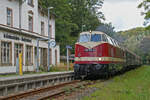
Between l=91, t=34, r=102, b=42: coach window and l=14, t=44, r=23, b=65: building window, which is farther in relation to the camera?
l=14, t=44, r=23, b=65: building window

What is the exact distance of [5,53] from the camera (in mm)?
22578

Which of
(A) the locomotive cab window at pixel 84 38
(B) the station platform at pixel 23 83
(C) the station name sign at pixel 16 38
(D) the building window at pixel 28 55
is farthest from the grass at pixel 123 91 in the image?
(D) the building window at pixel 28 55

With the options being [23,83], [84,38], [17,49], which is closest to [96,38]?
[84,38]

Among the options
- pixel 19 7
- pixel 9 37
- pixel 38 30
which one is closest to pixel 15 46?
pixel 9 37

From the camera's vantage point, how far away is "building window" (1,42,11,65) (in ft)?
72.6

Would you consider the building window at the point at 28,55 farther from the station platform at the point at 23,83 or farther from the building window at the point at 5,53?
the station platform at the point at 23,83

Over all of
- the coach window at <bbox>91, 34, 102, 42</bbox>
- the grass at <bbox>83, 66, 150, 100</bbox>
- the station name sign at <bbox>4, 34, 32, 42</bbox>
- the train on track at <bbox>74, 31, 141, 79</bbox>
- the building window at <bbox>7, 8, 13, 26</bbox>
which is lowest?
the grass at <bbox>83, 66, 150, 100</bbox>

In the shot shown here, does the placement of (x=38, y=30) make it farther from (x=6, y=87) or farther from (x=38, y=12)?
(x=6, y=87)

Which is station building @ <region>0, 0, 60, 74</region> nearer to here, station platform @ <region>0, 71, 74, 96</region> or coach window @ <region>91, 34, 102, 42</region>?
station platform @ <region>0, 71, 74, 96</region>

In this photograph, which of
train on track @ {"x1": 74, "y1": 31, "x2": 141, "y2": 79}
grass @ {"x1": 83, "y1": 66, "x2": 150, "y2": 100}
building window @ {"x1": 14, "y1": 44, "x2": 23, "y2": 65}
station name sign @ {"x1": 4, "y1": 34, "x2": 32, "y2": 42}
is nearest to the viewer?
grass @ {"x1": 83, "y1": 66, "x2": 150, "y2": 100}

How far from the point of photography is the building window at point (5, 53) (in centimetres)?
2212

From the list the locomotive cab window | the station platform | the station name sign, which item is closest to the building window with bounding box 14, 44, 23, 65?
the station name sign

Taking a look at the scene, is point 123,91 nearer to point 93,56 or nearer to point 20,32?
point 93,56

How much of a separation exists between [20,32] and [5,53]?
2827 mm
